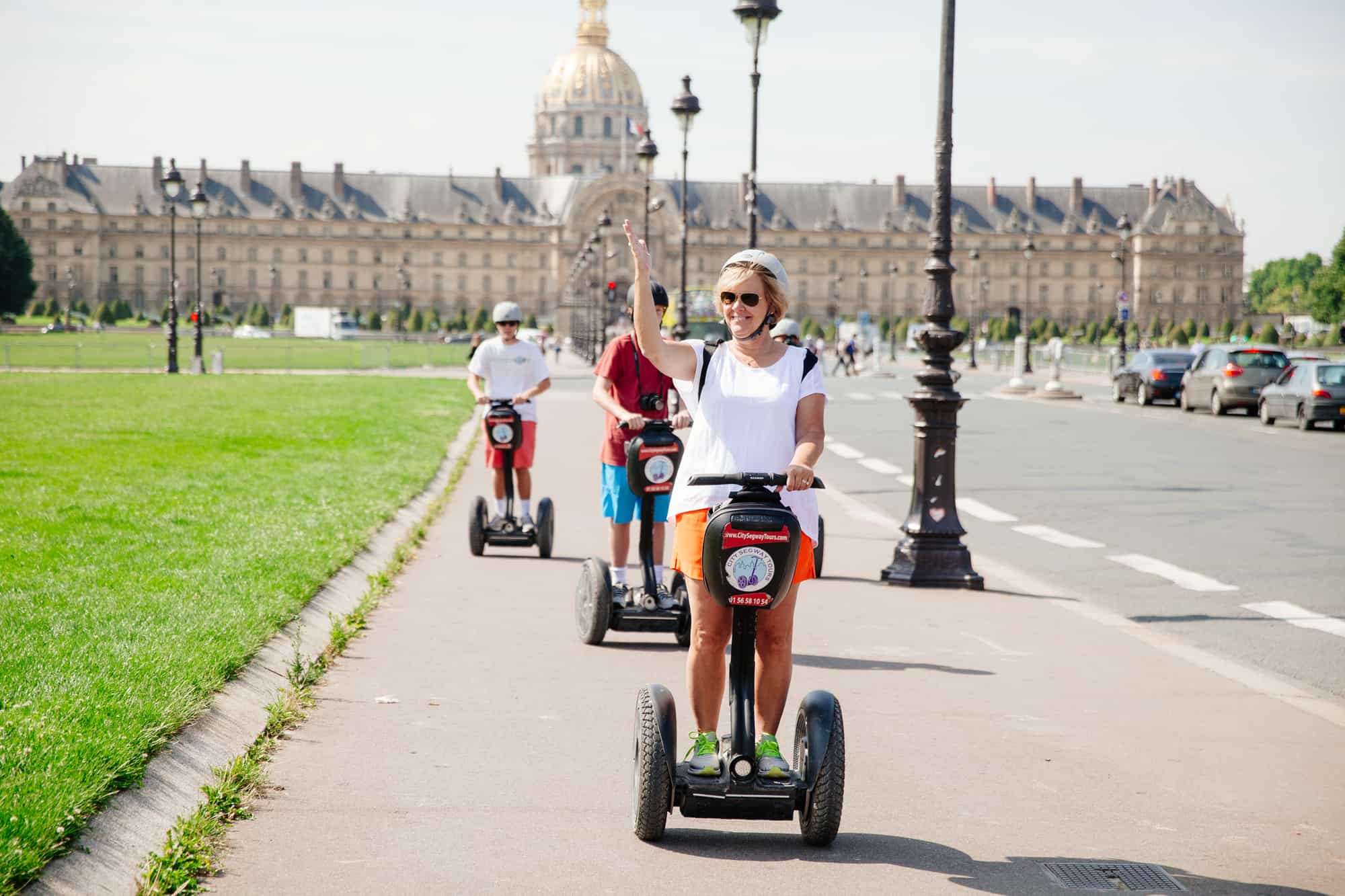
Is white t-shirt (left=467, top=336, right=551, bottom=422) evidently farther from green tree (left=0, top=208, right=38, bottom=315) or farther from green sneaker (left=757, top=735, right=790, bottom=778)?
green tree (left=0, top=208, right=38, bottom=315)

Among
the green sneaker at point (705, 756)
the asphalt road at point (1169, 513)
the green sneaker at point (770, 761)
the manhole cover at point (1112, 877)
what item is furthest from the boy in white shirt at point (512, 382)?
the manhole cover at point (1112, 877)

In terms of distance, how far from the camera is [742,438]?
16.3ft

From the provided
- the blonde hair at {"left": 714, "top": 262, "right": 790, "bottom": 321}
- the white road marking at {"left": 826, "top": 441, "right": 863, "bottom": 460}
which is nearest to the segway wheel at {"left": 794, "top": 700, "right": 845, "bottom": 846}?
the blonde hair at {"left": 714, "top": 262, "right": 790, "bottom": 321}

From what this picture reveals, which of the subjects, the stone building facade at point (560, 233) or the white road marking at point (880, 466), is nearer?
the white road marking at point (880, 466)

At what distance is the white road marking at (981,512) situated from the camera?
15070 mm

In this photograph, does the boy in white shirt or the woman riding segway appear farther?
the boy in white shirt

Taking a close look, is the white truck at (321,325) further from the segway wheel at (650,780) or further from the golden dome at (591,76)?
the segway wheel at (650,780)

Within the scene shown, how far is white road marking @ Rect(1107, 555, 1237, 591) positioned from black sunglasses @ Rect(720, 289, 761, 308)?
22.7 feet

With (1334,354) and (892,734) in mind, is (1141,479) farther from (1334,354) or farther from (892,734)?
(1334,354)

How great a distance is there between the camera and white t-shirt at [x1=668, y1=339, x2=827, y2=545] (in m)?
4.94

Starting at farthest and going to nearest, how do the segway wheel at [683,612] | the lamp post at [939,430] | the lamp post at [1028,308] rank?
the lamp post at [1028,308] < the lamp post at [939,430] < the segway wheel at [683,612]

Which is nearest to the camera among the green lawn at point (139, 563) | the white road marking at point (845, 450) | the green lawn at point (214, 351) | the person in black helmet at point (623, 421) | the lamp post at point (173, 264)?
the green lawn at point (139, 563)

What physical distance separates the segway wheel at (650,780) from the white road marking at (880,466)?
15.4 m

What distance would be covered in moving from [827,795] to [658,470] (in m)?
3.50
